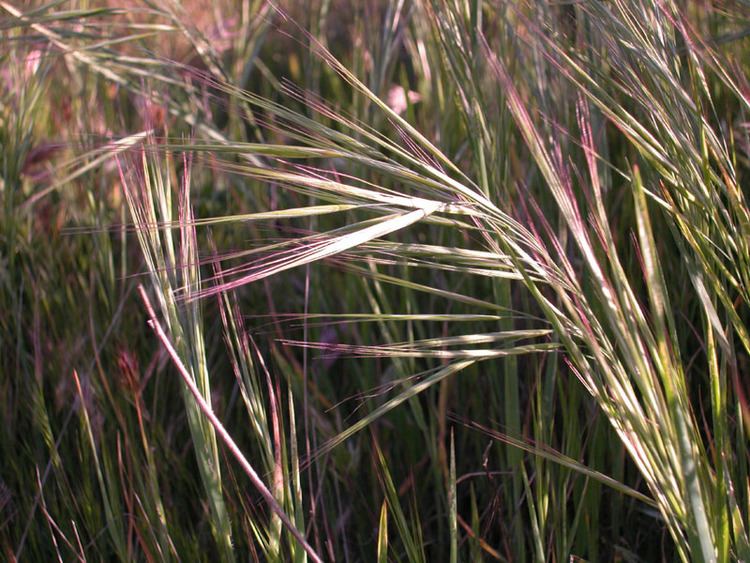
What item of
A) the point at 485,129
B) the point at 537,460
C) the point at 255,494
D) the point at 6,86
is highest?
the point at 6,86

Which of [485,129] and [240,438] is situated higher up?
[485,129]

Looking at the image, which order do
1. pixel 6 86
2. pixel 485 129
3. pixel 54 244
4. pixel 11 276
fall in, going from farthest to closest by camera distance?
pixel 6 86, pixel 54 244, pixel 11 276, pixel 485 129

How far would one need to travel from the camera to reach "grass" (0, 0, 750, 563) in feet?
1.90

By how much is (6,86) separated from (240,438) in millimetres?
885

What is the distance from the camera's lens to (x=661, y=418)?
1.69 feet

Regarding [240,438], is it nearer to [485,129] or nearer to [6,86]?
[485,129]

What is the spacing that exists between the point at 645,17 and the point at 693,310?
1.17 feet

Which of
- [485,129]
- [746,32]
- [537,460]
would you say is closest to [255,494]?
[537,460]

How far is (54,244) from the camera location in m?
1.24

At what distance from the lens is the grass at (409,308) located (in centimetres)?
58

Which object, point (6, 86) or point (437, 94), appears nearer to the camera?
point (437, 94)

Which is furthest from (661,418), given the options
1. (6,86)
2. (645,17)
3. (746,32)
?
(6,86)

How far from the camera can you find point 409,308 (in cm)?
93

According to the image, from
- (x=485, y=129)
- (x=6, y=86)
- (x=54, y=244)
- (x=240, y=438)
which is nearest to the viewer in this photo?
(x=485, y=129)
